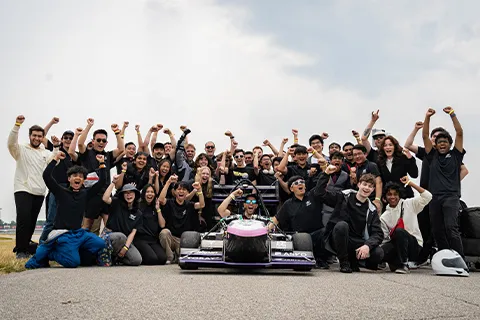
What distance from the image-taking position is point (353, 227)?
866cm

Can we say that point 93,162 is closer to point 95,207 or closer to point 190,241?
point 95,207

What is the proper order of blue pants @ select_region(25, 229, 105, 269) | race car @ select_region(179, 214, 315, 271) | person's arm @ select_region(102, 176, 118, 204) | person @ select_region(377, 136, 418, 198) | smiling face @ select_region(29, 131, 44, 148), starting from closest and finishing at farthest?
race car @ select_region(179, 214, 315, 271), blue pants @ select_region(25, 229, 105, 269), person's arm @ select_region(102, 176, 118, 204), person @ select_region(377, 136, 418, 198), smiling face @ select_region(29, 131, 44, 148)

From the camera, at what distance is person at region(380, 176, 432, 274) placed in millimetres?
8523

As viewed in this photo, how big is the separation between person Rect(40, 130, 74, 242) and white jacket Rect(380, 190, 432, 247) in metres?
6.41

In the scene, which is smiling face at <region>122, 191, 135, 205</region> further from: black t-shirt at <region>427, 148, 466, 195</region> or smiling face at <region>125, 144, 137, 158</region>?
black t-shirt at <region>427, 148, 466, 195</region>

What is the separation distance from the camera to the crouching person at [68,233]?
823 centimetres

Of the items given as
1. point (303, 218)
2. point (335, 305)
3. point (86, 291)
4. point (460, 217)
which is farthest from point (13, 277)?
point (460, 217)

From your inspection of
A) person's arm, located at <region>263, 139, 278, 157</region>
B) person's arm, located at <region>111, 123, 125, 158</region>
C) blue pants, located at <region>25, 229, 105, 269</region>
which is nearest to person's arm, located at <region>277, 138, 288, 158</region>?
person's arm, located at <region>263, 139, 278, 157</region>

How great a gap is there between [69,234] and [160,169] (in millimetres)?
2986

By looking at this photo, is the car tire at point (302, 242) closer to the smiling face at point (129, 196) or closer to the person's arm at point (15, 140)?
the smiling face at point (129, 196)

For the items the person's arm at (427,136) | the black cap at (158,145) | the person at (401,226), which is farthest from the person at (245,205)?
the person's arm at (427,136)

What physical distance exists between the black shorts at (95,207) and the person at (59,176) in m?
0.66

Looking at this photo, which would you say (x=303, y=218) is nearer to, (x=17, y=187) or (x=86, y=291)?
(x=86, y=291)

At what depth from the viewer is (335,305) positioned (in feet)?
15.0
